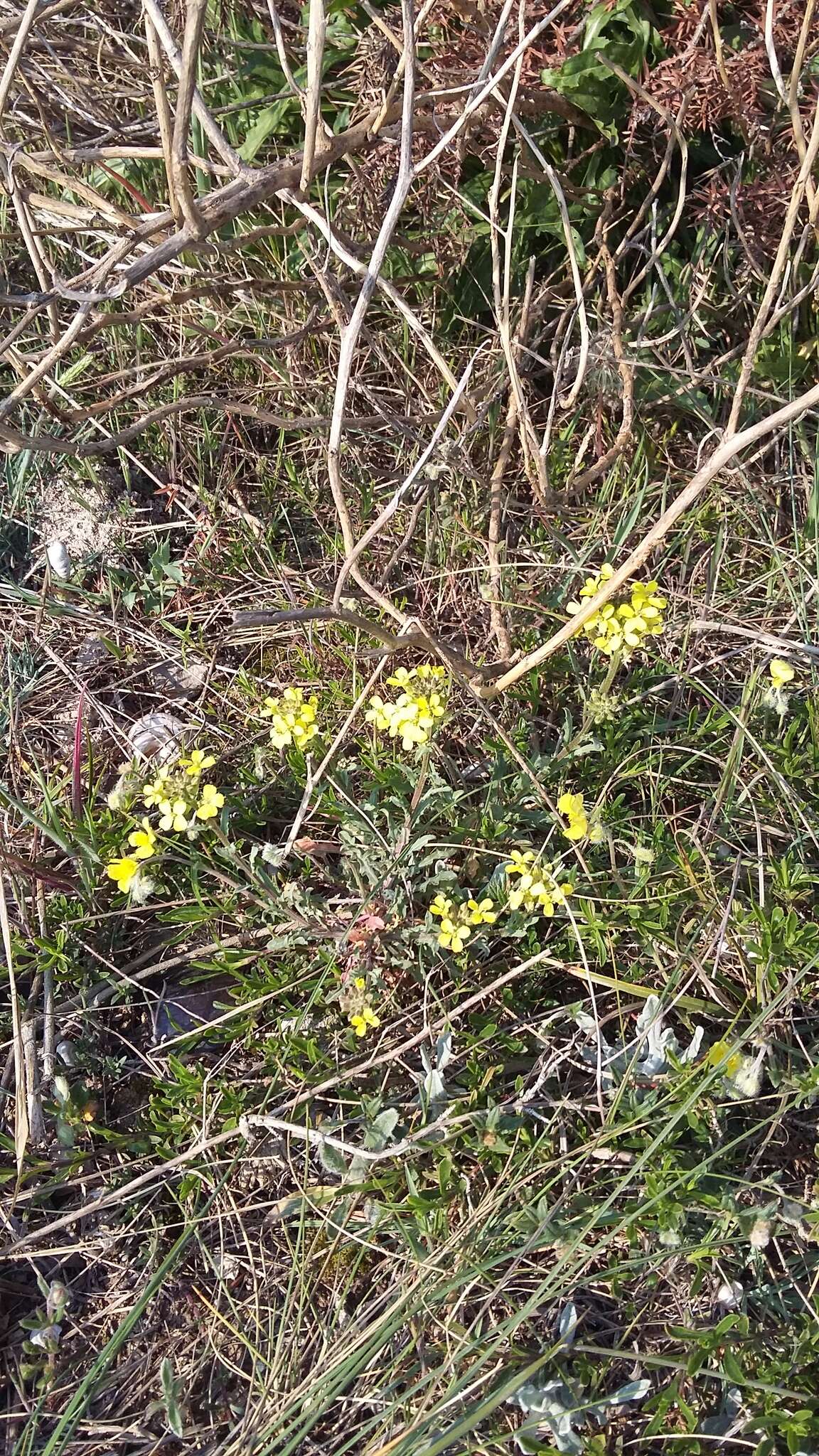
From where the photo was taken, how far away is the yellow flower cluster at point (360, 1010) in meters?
1.76

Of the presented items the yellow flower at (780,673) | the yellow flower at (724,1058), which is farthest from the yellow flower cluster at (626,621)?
the yellow flower at (724,1058)

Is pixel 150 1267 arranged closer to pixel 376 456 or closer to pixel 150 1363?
pixel 150 1363

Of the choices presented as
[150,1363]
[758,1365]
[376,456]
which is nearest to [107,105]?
[376,456]

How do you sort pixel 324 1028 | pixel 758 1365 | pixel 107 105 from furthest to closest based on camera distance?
1. pixel 107 105
2. pixel 324 1028
3. pixel 758 1365

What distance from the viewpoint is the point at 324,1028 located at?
1.92 meters

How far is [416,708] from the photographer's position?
1.77m

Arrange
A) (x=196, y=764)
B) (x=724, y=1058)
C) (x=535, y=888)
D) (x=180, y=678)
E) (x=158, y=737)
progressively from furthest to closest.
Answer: (x=180, y=678)
(x=158, y=737)
(x=196, y=764)
(x=535, y=888)
(x=724, y=1058)

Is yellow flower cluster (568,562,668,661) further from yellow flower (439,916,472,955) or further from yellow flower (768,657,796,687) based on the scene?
yellow flower (439,916,472,955)

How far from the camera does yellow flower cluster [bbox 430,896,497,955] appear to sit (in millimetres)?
1784

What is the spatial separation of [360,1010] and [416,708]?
1.83ft

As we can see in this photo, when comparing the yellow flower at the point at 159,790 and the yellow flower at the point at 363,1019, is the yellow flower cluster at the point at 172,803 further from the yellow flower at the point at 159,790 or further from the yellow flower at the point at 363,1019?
the yellow flower at the point at 363,1019

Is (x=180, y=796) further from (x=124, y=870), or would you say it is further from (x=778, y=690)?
(x=778, y=690)

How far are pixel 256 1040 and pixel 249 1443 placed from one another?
649mm

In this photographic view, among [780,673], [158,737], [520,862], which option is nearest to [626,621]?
[780,673]
